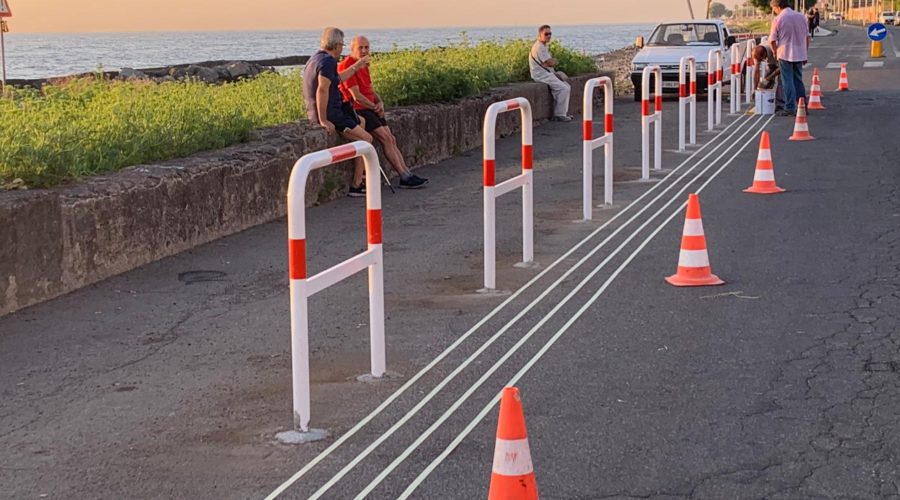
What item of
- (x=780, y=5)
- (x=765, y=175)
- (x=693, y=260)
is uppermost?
(x=780, y=5)

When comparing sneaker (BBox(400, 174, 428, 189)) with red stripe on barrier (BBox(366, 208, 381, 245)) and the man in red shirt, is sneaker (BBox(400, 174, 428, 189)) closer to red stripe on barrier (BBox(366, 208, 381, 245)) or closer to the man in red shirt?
the man in red shirt

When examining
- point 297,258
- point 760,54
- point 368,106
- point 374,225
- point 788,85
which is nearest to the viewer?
point 297,258

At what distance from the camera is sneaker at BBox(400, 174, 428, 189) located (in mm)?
13297

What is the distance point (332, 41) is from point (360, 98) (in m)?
0.79

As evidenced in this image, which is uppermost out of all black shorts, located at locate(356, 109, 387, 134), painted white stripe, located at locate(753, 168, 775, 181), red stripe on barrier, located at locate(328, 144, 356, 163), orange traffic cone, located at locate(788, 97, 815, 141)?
red stripe on barrier, located at locate(328, 144, 356, 163)

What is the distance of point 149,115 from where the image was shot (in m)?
11.2

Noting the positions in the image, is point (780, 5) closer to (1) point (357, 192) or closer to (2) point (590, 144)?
(1) point (357, 192)

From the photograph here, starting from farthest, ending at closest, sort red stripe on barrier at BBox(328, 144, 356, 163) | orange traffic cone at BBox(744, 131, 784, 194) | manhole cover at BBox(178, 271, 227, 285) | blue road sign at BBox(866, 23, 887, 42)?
blue road sign at BBox(866, 23, 887, 42) → orange traffic cone at BBox(744, 131, 784, 194) → manhole cover at BBox(178, 271, 227, 285) → red stripe on barrier at BBox(328, 144, 356, 163)

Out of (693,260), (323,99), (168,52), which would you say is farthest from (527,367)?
(168,52)

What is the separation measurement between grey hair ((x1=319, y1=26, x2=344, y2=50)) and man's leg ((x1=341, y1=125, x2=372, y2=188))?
0.85 meters

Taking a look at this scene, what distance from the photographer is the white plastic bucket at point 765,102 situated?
21.1 meters

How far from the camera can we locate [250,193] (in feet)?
35.1

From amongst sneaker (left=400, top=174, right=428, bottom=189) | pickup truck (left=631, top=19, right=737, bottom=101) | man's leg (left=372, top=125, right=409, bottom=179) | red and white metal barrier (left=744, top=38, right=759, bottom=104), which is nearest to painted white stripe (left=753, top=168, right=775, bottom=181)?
Answer: sneaker (left=400, top=174, right=428, bottom=189)

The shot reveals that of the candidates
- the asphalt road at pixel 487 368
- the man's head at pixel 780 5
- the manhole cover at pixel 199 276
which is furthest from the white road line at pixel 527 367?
the man's head at pixel 780 5
